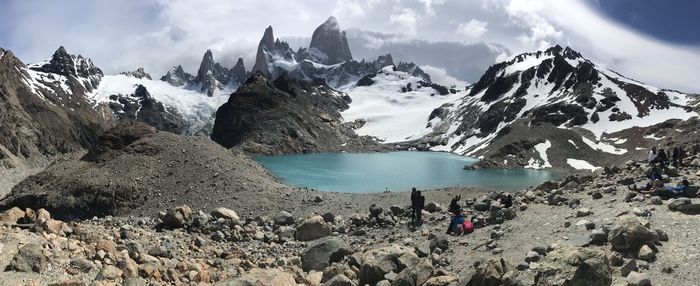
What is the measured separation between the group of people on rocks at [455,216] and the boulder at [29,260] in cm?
1683

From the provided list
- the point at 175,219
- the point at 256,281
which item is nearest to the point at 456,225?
the point at 256,281

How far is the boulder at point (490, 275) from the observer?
14.6 metres

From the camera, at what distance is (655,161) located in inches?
1289

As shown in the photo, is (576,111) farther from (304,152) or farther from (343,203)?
(343,203)

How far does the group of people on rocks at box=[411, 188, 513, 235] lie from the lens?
80.0 feet

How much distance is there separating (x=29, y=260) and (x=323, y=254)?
36.1 feet

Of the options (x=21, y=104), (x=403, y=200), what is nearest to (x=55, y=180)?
(x=403, y=200)

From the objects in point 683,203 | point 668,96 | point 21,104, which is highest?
point 668,96

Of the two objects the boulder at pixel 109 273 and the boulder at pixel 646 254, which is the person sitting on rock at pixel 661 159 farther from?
the boulder at pixel 109 273

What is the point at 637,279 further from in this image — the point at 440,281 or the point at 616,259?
the point at 440,281

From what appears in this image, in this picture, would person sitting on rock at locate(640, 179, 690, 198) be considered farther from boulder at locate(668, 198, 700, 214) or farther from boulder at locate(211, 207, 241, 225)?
boulder at locate(211, 207, 241, 225)

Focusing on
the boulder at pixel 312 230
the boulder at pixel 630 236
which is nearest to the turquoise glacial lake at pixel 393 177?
the boulder at pixel 312 230

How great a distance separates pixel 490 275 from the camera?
14703mm

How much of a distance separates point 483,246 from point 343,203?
20785 millimetres
